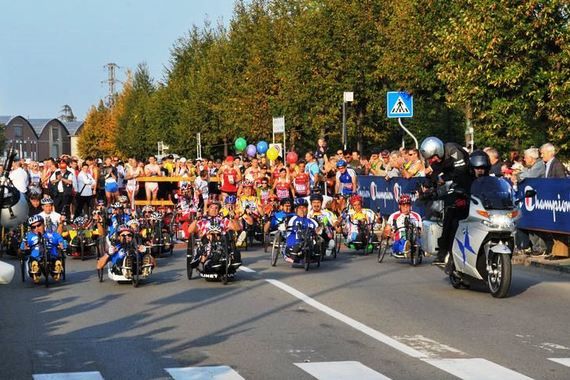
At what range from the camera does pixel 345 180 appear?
25703mm

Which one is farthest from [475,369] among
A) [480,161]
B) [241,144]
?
[241,144]

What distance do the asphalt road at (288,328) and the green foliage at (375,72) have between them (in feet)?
33.7

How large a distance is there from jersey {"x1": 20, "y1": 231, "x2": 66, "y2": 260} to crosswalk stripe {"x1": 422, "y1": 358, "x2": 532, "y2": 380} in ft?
26.4

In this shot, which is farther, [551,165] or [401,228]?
[551,165]

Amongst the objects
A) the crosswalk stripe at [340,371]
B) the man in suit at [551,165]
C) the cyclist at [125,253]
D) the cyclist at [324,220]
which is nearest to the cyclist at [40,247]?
the cyclist at [125,253]

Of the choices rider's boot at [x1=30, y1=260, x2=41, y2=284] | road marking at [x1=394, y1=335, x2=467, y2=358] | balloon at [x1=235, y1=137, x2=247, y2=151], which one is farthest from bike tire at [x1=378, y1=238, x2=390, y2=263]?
balloon at [x1=235, y1=137, x2=247, y2=151]

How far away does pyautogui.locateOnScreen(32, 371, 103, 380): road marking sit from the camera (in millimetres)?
8805

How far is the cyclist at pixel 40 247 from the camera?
628 inches

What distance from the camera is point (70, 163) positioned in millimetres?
29000

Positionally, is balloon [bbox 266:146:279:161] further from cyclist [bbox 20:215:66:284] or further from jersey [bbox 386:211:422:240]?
cyclist [bbox 20:215:66:284]

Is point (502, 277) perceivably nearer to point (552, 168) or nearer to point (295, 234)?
point (295, 234)

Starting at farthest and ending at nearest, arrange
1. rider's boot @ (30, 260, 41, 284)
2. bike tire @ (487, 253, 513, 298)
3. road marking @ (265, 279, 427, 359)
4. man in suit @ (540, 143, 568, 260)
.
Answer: man in suit @ (540, 143, 568, 260) < rider's boot @ (30, 260, 41, 284) < bike tire @ (487, 253, 513, 298) < road marking @ (265, 279, 427, 359)

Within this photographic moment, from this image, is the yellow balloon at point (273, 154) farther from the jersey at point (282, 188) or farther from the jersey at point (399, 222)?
the jersey at point (399, 222)

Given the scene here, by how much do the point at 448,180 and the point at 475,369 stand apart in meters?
5.97
